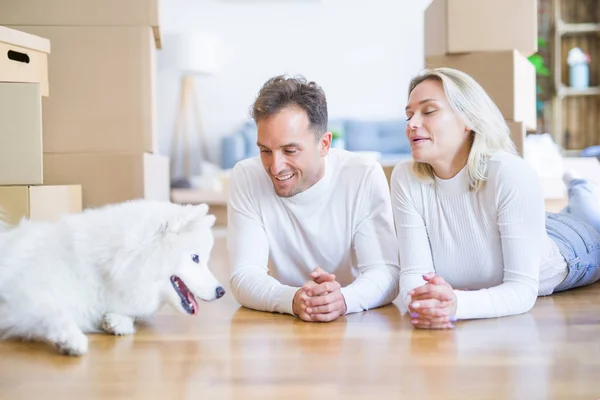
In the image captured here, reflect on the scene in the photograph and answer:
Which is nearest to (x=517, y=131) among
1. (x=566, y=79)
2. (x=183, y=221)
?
(x=183, y=221)

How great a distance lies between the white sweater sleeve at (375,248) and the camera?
217 centimetres

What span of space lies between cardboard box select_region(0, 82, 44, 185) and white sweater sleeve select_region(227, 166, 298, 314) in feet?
2.22

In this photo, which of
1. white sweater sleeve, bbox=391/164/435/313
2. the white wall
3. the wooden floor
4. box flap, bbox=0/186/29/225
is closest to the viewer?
the wooden floor

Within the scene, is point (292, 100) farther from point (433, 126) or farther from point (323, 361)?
point (323, 361)

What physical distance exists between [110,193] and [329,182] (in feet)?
3.55

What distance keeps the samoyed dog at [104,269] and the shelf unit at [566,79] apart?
5951mm

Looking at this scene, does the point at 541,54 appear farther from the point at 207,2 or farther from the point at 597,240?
the point at 597,240

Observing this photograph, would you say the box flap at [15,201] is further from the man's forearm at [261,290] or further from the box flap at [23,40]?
the man's forearm at [261,290]

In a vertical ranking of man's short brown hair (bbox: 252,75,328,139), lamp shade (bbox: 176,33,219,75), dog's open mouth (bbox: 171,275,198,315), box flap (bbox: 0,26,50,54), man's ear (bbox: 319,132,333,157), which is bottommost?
dog's open mouth (bbox: 171,275,198,315)

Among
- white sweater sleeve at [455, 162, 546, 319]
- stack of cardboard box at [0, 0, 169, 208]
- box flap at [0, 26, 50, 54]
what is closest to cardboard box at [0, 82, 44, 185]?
box flap at [0, 26, 50, 54]

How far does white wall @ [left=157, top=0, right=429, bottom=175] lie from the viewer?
23.7 feet

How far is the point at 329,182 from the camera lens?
2.25 meters

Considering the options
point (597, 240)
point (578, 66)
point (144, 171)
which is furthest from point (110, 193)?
point (578, 66)

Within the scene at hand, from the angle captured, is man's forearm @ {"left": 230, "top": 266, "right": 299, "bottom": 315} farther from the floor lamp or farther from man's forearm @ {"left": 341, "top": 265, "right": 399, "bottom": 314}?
the floor lamp
